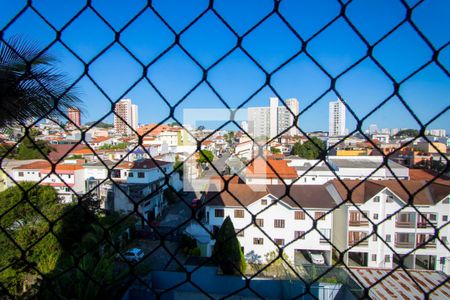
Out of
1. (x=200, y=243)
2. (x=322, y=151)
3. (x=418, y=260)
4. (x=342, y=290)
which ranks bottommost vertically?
(x=418, y=260)

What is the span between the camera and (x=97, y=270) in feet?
8.04

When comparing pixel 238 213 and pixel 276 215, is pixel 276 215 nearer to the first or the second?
pixel 276 215

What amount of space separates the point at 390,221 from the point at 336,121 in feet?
15.0

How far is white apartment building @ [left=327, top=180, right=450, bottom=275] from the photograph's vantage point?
13.9 feet

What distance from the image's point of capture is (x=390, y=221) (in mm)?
4652

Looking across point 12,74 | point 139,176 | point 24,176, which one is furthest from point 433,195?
point 24,176

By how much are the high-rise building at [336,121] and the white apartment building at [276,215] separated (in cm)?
333

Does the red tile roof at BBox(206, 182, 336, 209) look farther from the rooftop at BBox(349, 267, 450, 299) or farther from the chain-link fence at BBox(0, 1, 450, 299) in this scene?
the rooftop at BBox(349, 267, 450, 299)

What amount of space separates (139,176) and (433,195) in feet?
18.6

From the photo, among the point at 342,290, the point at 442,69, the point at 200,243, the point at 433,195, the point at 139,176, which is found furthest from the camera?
the point at 139,176

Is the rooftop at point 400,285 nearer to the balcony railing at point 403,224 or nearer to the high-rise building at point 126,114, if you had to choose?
the balcony railing at point 403,224

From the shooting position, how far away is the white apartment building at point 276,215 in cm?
444

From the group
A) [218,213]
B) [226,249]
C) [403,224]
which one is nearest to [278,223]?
[218,213]

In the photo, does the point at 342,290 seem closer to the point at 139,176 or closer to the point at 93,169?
the point at 139,176
